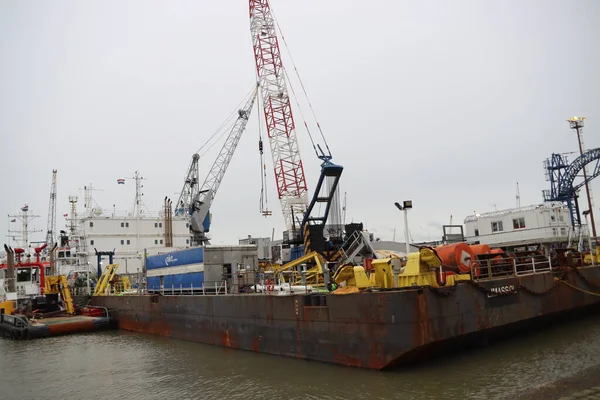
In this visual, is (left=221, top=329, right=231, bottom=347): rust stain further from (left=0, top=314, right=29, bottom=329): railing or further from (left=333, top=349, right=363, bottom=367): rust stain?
(left=0, top=314, right=29, bottom=329): railing

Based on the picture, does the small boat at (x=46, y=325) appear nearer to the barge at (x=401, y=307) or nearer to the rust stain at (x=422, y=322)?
the barge at (x=401, y=307)

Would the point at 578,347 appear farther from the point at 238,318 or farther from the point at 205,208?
the point at 205,208

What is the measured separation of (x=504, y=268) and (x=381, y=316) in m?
8.70

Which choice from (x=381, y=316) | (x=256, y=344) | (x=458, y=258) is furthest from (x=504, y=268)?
(x=256, y=344)

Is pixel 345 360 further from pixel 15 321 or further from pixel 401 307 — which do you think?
pixel 15 321

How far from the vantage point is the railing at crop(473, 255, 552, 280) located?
20.1m

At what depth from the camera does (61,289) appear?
3981 centimetres

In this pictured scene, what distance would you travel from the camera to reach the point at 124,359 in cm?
2434

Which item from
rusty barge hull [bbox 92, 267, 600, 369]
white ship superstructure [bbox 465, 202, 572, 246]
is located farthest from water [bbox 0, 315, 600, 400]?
white ship superstructure [bbox 465, 202, 572, 246]

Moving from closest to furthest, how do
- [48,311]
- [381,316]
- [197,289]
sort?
[381,316] < [197,289] < [48,311]

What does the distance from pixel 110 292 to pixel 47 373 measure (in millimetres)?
23170

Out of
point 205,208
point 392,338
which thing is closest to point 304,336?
point 392,338

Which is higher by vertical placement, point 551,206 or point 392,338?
point 551,206

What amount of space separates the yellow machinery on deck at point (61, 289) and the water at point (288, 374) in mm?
13885
